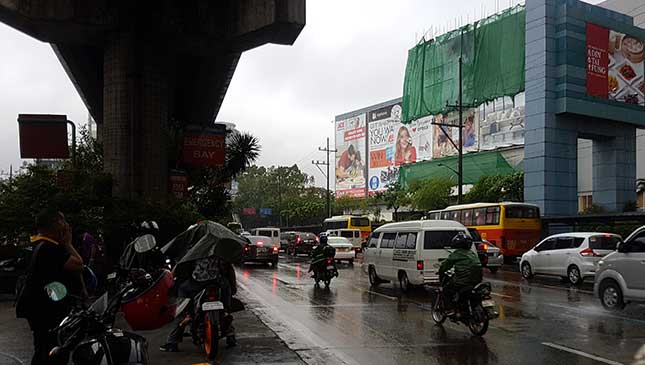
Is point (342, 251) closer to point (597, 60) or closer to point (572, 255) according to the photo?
point (572, 255)

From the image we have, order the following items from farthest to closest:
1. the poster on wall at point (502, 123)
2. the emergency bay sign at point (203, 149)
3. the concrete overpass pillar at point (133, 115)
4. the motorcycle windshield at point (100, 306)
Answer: the poster on wall at point (502, 123)
the emergency bay sign at point (203, 149)
the concrete overpass pillar at point (133, 115)
the motorcycle windshield at point (100, 306)

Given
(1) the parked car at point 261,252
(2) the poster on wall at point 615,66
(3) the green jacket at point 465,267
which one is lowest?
(1) the parked car at point 261,252

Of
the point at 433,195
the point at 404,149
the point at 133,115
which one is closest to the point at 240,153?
the point at 133,115

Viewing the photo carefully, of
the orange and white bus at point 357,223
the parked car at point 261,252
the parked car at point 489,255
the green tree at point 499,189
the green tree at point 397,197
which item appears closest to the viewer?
the parked car at point 489,255

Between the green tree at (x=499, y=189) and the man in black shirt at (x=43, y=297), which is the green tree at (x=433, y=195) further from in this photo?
the man in black shirt at (x=43, y=297)

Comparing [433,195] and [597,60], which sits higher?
[597,60]

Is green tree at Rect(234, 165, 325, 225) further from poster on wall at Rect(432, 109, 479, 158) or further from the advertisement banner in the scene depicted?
the advertisement banner

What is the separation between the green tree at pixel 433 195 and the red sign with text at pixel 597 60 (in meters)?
21.8

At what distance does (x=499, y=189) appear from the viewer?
53.0 m

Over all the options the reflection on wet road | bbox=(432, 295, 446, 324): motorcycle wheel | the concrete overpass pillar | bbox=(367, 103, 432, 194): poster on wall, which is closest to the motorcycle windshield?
the reflection on wet road

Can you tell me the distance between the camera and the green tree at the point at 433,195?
58938 millimetres

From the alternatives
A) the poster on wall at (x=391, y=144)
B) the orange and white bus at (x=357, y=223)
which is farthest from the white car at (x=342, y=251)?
the poster on wall at (x=391, y=144)

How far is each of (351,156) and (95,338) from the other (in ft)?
326

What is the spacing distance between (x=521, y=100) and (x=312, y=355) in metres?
55.9
